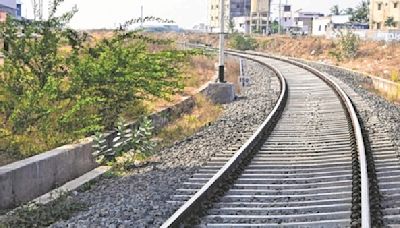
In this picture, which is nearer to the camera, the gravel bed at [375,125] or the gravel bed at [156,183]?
the gravel bed at [156,183]

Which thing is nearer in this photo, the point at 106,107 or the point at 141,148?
the point at 141,148

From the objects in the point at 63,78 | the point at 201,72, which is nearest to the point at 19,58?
the point at 63,78

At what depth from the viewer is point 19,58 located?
42.3ft

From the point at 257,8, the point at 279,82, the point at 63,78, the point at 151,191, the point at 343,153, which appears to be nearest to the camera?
the point at 151,191

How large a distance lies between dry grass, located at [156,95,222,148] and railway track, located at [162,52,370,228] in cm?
175

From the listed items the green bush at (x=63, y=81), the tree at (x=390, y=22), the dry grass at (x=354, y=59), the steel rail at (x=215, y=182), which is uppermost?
the tree at (x=390, y=22)

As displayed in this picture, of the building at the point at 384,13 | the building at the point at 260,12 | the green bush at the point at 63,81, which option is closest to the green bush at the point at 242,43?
the building at the point at 384,13

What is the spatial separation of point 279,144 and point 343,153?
1598 millimetres

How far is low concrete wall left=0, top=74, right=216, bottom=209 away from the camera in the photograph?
30.5 ft

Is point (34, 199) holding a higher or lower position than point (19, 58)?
lower

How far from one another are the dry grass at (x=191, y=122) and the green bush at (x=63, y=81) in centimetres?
92

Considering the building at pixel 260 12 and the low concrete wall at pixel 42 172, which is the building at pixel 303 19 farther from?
the low concrete wall at pixel 42 172

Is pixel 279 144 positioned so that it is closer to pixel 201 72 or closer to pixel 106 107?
pixel 106 107

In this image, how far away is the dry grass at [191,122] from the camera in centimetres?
1476
